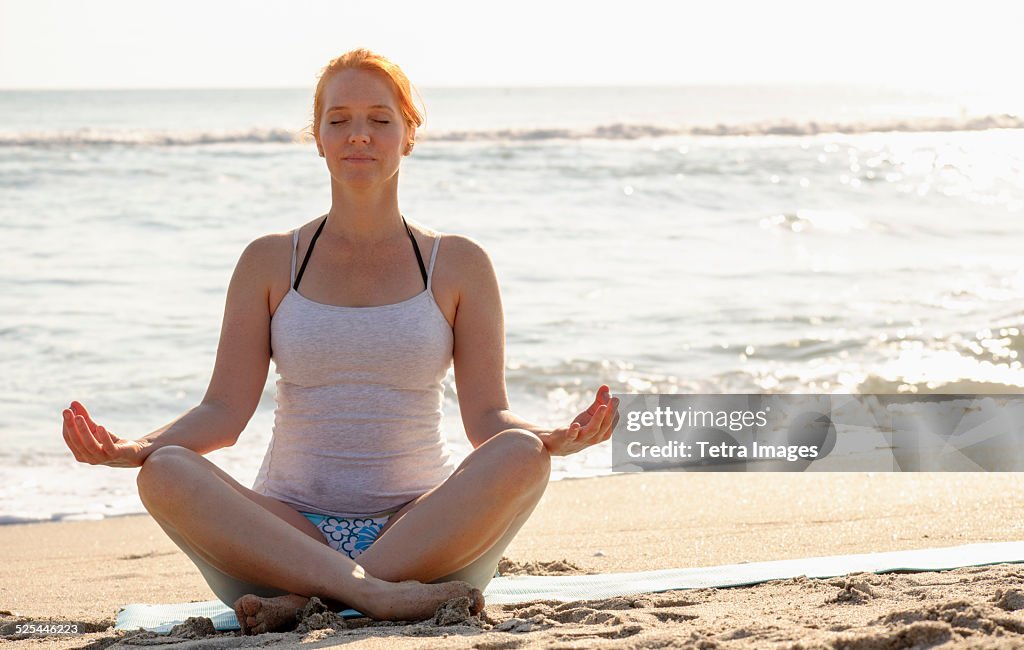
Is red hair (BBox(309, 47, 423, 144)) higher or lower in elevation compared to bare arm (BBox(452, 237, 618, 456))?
higher

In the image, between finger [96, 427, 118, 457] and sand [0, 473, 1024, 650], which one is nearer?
Answer: sand [0, 473, 1024, 650]

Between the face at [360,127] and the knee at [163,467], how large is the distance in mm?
880

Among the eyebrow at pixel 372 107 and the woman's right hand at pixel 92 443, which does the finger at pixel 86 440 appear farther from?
the eyebrow at pixel 372 107

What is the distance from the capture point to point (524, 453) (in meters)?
2.91

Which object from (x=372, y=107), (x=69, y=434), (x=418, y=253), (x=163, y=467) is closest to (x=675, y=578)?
(x=418, y=253)

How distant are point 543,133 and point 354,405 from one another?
32338 millimetres

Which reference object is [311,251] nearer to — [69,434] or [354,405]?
[354,405]

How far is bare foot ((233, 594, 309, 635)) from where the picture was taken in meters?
2.74

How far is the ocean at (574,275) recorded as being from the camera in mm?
7398

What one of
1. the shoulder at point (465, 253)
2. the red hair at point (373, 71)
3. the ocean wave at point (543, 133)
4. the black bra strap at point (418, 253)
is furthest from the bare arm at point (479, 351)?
the ocean wave at point (543, 133)

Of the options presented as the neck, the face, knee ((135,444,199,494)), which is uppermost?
the face

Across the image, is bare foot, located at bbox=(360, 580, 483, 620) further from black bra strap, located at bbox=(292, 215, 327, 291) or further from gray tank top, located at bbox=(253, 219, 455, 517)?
black bra strap, located at bbox=(292, 215, 327, 291)

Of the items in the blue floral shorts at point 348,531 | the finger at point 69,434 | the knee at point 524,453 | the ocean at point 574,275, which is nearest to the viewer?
the finger at point 69,434

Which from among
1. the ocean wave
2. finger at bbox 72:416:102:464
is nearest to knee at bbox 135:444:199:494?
finger at bbox 72:416:102:464
